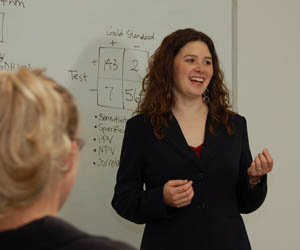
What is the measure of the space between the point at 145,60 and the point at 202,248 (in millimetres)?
1015

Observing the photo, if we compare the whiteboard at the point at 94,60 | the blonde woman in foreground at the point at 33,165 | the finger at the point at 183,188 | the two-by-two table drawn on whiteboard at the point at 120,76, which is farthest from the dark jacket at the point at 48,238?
the two-by-two table drawn on whiteboard at the point at 120,76

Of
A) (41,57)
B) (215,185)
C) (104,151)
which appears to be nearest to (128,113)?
(104,151)

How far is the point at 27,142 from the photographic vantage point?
888mm

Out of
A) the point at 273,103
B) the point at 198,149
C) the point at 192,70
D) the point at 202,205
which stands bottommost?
the point at 202,205

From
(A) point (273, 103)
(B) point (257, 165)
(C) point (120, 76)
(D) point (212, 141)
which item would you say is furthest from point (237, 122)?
(A) point (273, 103)

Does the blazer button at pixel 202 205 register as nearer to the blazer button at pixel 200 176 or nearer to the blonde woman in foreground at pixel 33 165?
the blazer button at pixel 200 176

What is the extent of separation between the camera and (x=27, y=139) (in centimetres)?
89

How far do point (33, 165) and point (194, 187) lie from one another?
1.24 m

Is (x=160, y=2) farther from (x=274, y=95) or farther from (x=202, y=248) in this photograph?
(x=202, y=248)

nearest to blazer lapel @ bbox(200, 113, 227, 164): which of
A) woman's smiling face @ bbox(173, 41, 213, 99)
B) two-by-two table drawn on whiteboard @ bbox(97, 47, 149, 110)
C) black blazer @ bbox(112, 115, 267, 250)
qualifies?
Result: black blazer @ bbox(112, 115, 267, 250)

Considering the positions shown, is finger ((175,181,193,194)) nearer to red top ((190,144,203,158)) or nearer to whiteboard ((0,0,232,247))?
red top ((190,144,203,158))

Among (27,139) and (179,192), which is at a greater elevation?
(27,139)

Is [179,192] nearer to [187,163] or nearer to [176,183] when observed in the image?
→ [176,183]

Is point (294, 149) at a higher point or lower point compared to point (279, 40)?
lower
